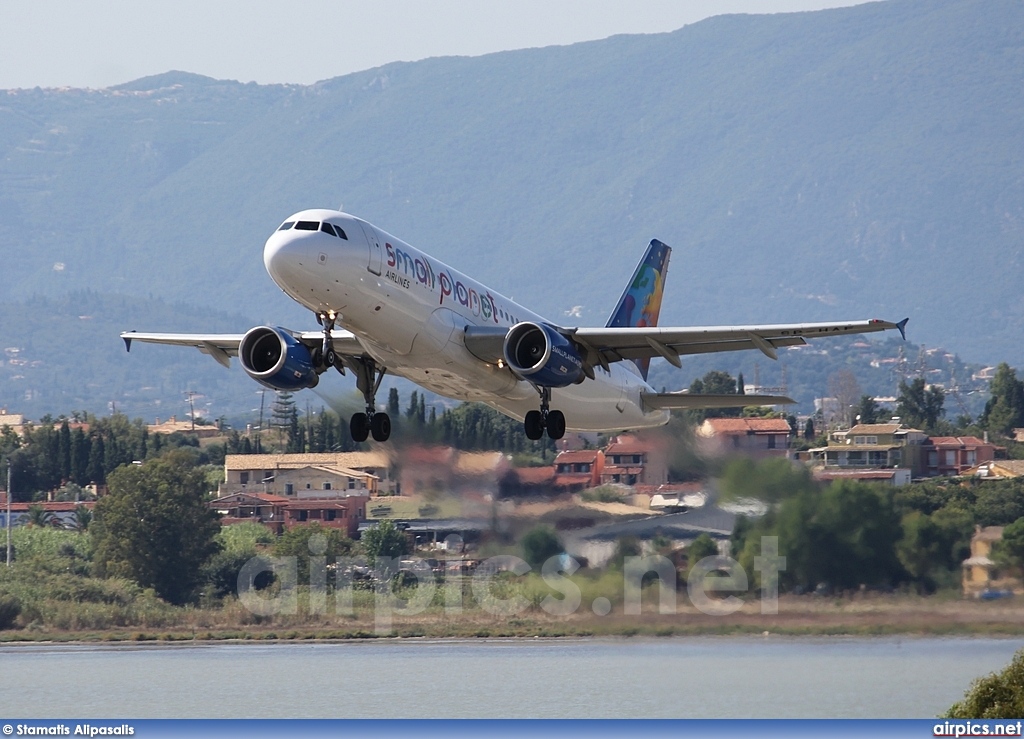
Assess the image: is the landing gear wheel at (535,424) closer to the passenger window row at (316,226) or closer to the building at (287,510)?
the passenger window row at (316,226)

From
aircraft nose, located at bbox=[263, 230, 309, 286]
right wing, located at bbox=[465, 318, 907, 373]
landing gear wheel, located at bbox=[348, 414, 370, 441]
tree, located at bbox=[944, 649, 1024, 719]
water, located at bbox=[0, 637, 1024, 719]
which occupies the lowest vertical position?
water, located at bbox=[0, 637, 1024, 719]

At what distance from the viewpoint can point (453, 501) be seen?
130 ft

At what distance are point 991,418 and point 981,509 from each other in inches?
2725

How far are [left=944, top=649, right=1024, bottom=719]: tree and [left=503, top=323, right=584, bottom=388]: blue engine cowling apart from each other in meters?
9.68

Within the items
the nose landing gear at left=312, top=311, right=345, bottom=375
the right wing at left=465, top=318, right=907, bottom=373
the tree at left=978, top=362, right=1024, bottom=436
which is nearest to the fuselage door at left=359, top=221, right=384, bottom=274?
the nose landing gear at left=312, top=311, right=345, bottom=375

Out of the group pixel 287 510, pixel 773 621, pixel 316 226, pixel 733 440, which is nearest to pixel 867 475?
pixel 733 440

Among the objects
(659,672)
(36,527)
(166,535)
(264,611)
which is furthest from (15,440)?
(659,672)

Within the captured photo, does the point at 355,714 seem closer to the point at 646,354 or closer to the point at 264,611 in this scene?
the point at 646,354

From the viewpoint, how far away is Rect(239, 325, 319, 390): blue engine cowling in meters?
31.4

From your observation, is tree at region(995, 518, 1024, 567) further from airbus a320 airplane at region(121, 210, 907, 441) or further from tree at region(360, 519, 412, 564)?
tree at region(360, 519, 412, 564)

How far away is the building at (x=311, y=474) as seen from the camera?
42156 mm

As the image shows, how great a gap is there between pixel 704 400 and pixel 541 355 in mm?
5670

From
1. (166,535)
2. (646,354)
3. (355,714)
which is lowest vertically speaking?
(355,714)

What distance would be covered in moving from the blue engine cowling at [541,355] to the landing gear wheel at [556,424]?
1629 millimetres
